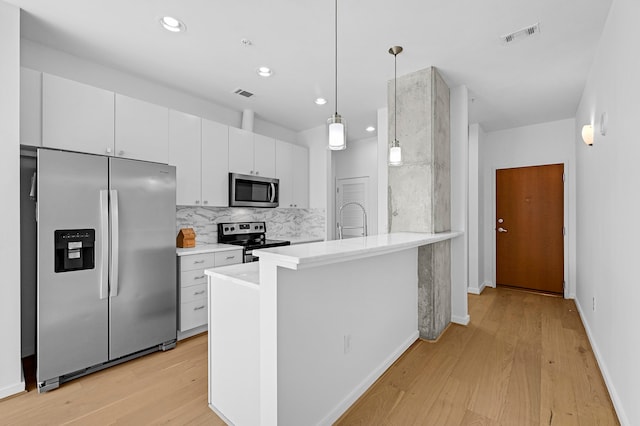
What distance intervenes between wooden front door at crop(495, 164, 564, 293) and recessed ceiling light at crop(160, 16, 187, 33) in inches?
192

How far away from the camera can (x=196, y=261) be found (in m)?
3.13

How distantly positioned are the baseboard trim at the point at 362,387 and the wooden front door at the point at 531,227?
10.4 feet

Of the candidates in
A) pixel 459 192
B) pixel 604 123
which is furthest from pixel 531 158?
pixel 604 123

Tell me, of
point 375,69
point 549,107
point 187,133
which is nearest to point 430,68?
point 375,69

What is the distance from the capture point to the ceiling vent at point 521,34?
7.66 feet

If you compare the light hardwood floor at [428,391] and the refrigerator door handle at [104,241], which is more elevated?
the refrigerator door handle at [104,241]

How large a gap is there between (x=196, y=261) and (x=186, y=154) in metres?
1.17

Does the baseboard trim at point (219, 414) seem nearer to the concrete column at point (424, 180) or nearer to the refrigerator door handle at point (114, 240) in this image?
the refrigerator door handle at point (114, 240)

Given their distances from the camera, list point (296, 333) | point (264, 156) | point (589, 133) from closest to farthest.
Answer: point (296, 333) → point (589, 133) → point (264, 156)

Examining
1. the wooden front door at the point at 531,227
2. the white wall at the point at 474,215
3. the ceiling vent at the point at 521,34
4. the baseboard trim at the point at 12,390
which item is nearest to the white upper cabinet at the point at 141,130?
the baseboard trim at the point at 12,390

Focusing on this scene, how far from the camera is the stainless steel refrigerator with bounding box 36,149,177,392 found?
2.18 metres

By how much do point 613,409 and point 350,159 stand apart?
15.2 feet

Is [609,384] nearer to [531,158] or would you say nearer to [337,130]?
[337,130]

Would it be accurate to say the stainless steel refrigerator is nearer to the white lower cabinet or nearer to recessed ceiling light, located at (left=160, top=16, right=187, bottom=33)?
the white lower cabinet
